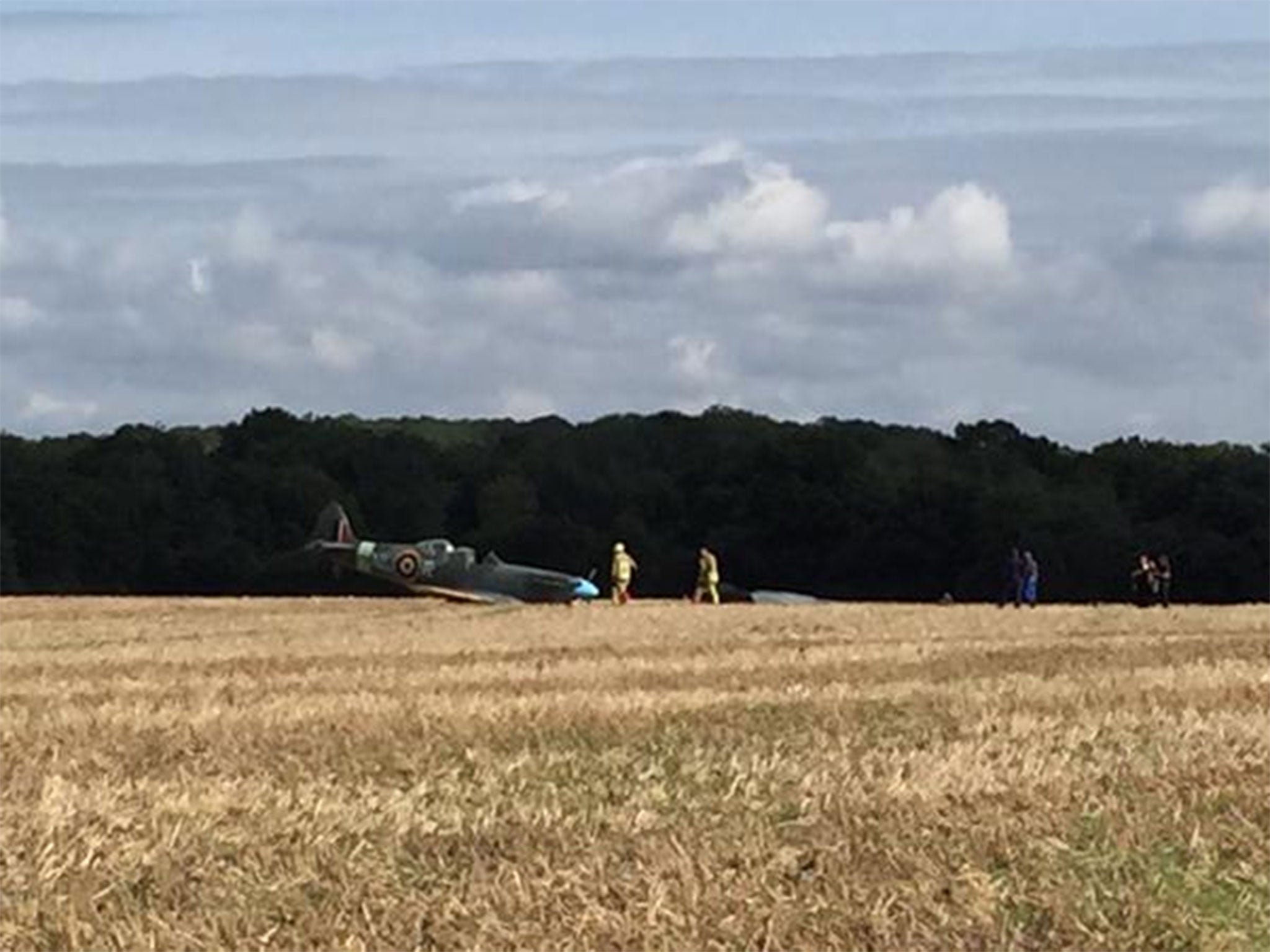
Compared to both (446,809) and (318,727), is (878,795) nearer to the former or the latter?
(446,809)

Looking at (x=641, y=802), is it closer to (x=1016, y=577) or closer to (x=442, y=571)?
(x=1016, y=577)

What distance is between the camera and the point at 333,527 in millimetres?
66250

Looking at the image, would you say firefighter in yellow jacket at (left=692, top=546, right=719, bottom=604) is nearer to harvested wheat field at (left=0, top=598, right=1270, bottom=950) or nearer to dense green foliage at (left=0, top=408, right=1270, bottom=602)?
harvested wheat field at (left=0, top=598, right=1270, bottom=950)

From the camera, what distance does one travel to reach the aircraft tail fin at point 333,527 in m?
65.8

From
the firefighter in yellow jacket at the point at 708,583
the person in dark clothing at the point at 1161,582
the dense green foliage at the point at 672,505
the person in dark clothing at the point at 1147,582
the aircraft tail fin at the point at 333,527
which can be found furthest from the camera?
the dense green foliage at the point at 672,505

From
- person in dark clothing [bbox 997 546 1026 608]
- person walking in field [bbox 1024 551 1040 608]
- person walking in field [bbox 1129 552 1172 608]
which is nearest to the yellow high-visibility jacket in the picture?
person in dark clothing [bbox 997 546 1026 608]

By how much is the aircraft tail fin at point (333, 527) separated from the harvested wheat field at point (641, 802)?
39.7 metres

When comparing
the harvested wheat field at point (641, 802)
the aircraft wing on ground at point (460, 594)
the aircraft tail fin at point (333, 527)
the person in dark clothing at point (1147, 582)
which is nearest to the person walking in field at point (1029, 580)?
the person in dark clothing at point (1147, 582)

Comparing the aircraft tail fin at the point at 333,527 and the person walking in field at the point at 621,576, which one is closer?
the person walking in field at the point at 621,576

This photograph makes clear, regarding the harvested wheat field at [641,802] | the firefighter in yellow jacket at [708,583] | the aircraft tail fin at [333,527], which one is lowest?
the harvested wheat field at [641,802]

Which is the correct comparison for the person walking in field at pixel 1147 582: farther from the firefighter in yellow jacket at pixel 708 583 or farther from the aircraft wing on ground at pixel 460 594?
the aircraft wing on ground at pixel 460 594

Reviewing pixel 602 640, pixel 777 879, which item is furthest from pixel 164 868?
pixel 602 640

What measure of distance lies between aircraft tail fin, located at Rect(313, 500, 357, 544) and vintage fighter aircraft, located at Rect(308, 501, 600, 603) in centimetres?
1

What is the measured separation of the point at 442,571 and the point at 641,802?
45282 millimetres
